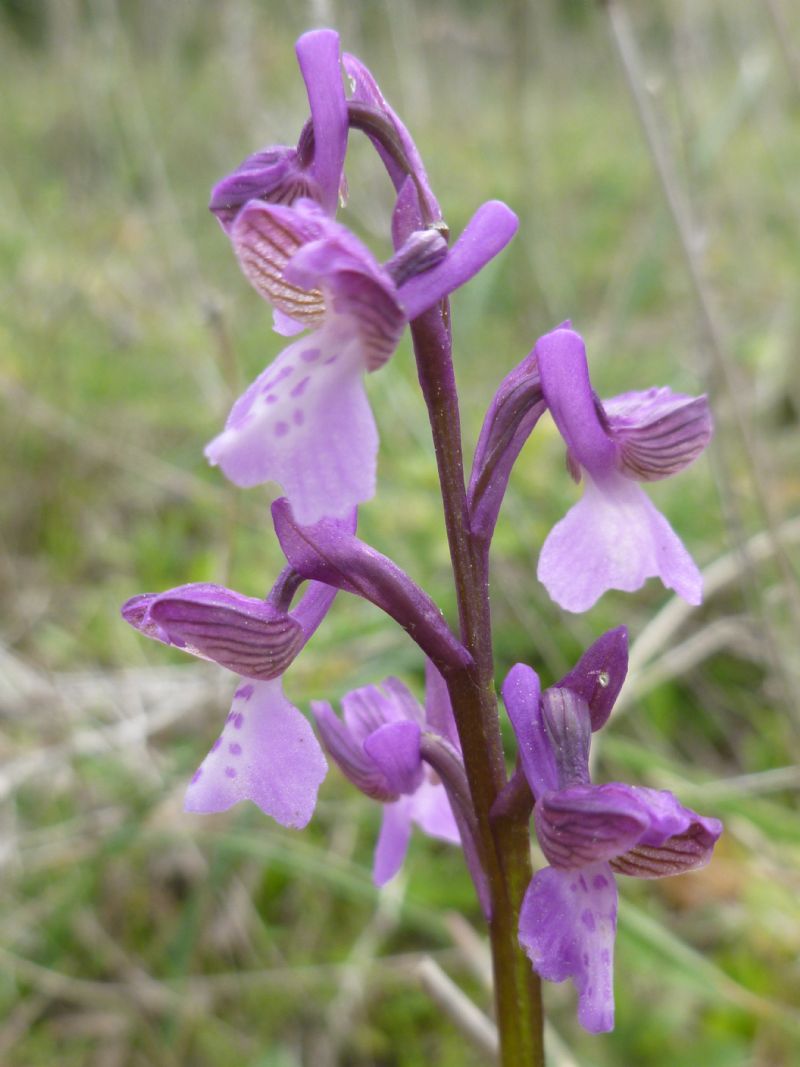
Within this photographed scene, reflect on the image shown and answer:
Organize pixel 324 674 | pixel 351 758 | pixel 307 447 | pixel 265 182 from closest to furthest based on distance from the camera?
1. pixel 307 447
2. pixel 265 182
3. pixel 351 758
4. pixel 324 674

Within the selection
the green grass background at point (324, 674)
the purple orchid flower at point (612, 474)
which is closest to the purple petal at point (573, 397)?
the purple orchid flower at point (612, 474)

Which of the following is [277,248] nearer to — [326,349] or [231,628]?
[326,349]

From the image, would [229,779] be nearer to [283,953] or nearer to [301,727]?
[301,727]

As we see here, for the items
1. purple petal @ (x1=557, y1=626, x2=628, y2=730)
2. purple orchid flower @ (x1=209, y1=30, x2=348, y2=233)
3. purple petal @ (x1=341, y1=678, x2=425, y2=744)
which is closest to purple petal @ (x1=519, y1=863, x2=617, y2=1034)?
purple petal @ (x1=557, y1=626, x2=628, y2=730)

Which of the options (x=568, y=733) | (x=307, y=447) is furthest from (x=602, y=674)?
(x=307, y=447)

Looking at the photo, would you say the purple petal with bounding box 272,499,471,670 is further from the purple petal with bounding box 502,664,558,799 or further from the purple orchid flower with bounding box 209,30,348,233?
the purple orchid flower with bounding box 209,30,348,233

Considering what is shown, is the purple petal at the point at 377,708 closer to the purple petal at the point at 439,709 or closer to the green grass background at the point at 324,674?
the purple petal at the point at 439,709
